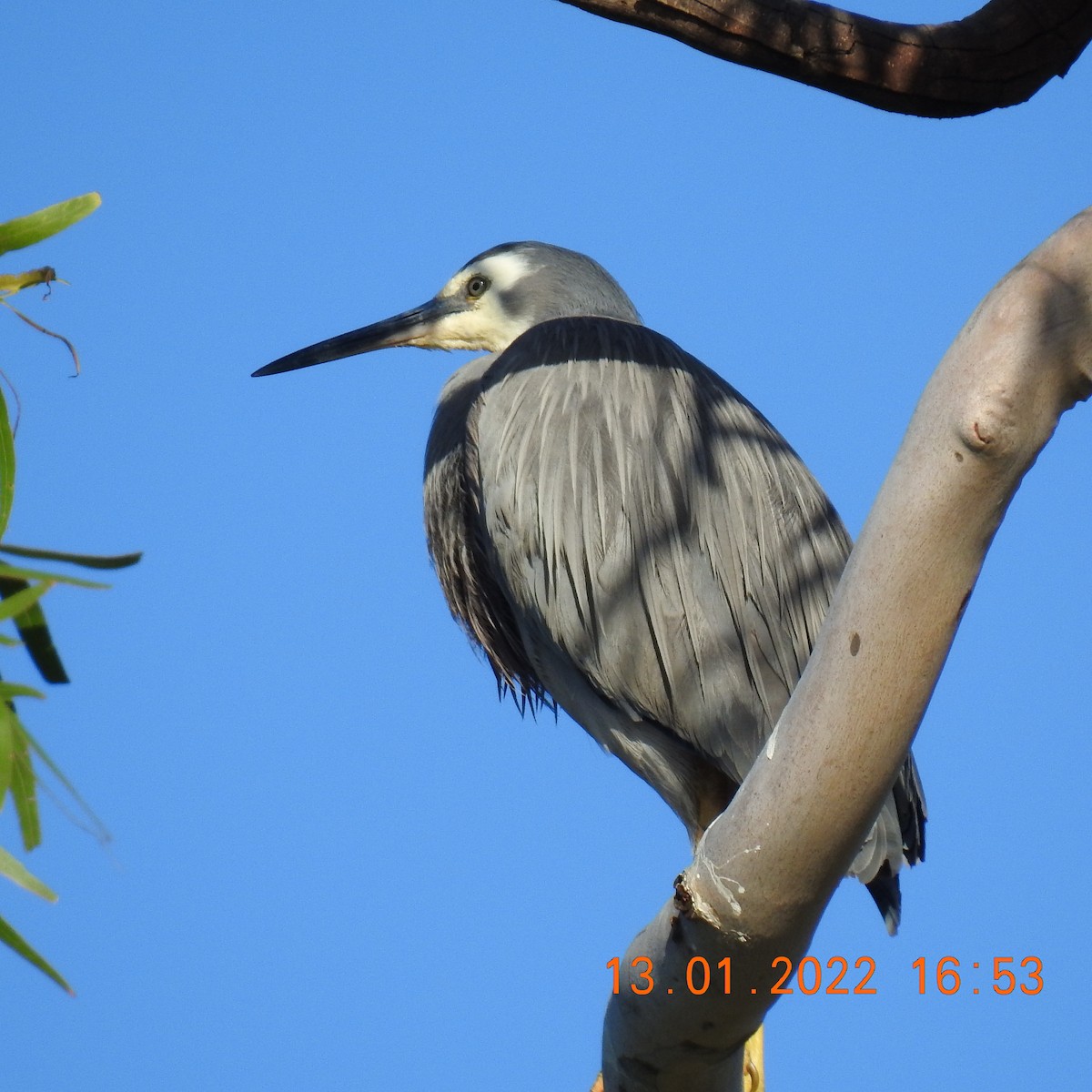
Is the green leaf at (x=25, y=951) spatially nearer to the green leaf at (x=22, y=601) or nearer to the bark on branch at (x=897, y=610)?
the green leaf at (x=22, y=601)

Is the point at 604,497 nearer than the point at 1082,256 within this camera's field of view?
No

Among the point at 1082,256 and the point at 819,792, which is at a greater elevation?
the point at 1082,256

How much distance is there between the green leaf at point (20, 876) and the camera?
1.15 metres

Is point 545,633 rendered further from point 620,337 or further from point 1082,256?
point 1082,256

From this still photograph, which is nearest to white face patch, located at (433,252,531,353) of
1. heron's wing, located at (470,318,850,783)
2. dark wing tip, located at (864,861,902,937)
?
heron's wing, located at (470,318,850,783)

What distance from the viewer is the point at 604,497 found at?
2938 mm

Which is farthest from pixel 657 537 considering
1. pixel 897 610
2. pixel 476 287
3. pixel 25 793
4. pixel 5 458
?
pixel 25 793

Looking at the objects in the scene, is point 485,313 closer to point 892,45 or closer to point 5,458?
point 892,45

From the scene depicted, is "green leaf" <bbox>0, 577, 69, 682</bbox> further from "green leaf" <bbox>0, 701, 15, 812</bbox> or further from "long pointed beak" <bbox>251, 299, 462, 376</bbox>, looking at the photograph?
"long pointed beak" <bbox>251, 299, 462, 376</bbox>

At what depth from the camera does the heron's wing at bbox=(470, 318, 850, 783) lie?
2.84 meters

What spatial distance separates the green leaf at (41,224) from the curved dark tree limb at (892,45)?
945 millimetres

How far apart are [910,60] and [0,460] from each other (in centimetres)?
154

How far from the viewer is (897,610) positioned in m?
1.38

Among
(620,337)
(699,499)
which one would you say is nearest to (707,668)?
(699,499)
